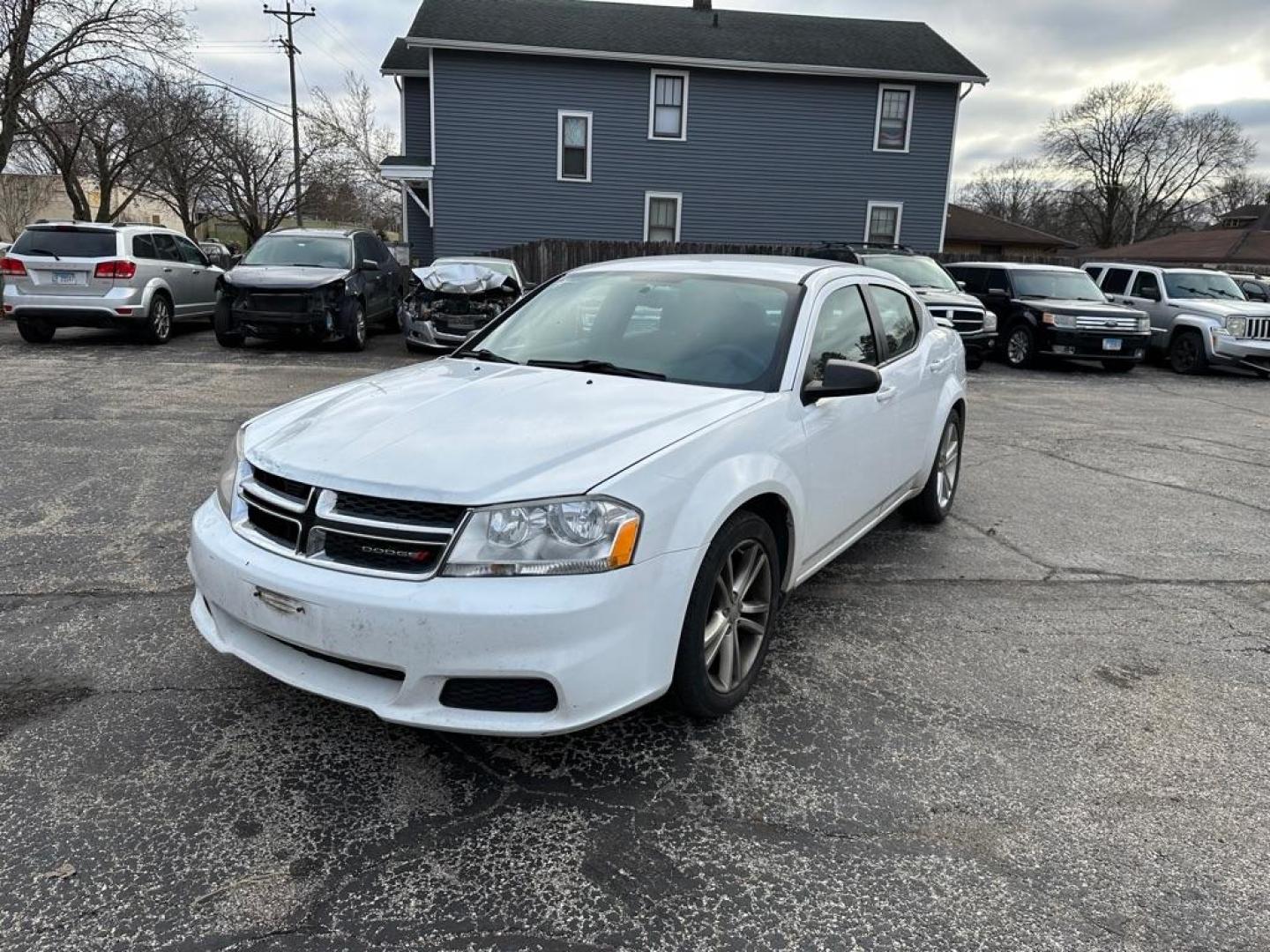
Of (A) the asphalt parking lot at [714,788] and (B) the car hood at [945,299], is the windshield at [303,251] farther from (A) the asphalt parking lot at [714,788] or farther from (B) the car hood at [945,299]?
(B) the car hood at [945,299]

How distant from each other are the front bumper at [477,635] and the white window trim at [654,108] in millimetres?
21506

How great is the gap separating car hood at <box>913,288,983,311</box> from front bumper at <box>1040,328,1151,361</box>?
5.24 ft

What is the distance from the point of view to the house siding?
71.1 feet

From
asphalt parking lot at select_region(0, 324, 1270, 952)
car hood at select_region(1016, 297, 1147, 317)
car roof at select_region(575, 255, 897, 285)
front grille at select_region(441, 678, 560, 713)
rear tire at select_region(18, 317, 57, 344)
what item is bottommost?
asphalt parking lot at select_region(0, 324, 1270, 952)

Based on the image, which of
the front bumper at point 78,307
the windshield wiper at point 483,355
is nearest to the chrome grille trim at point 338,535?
the windshield wiper at point 483,355

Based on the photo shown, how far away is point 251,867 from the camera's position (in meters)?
2.32

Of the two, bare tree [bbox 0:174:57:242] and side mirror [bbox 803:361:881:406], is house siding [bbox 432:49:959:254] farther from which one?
bare tree [bbox 0:174:57:242]

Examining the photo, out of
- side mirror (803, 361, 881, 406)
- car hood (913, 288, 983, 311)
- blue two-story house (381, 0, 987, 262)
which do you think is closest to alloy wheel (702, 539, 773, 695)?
side mirror (803, 361, 881, 406)

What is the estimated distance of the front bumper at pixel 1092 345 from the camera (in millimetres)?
14039

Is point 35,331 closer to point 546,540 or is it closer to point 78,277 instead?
point 78,277

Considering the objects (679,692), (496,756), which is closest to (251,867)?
(496,756)

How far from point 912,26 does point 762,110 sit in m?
6.40

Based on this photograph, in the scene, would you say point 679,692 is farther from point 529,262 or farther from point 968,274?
point 529,262

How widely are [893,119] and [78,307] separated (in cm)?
1945
